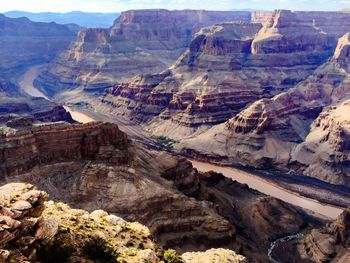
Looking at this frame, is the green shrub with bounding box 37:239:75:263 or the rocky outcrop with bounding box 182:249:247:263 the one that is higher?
the green shrub with bounding box 37:239:75:263

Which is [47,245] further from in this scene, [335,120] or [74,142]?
[335,120]

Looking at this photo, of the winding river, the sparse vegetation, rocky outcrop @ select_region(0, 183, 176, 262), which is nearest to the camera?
rocky outcrop @ select_region(0, 183, 176, 262)

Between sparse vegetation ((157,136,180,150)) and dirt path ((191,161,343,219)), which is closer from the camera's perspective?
dirt path ((191,161,343,219))

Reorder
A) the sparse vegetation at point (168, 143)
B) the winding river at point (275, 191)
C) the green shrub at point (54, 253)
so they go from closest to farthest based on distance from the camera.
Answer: the green shrub at point (54, 253)
the winding river at point (275, 191)
the sparse vegetation at point (168, 143)

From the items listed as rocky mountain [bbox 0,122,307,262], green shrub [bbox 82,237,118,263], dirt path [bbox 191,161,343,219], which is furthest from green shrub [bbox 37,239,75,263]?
dirt path [bbox 191,161,343,219]

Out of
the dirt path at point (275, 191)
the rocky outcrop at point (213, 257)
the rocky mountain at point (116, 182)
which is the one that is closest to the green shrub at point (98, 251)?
the rocky outcrop at point (213, 257)

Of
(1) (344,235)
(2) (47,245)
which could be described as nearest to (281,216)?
(1) (344,235)

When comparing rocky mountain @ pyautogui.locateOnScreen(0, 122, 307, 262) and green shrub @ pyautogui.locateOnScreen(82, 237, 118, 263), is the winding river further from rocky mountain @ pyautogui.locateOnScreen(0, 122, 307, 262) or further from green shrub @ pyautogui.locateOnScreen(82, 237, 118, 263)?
green shrub @ pyautogui.locateOnScreen(82, 237, 118, 263)

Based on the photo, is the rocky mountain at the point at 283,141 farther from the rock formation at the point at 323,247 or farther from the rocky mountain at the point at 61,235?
the rocky mountain at the point at 61,235

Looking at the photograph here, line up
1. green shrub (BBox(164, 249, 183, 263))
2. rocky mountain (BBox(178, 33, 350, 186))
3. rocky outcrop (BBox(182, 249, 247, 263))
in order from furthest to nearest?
rocky mountain (BBox(178, 33, 350, 186)), rocky outcrop (BBox(182, 249, 247, 263)), green shrub (BBox(164, 249, 183, 263))
